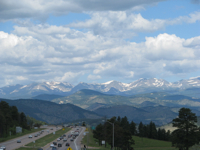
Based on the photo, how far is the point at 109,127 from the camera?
13512 cm

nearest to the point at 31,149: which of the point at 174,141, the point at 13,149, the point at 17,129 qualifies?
the point at 13,149

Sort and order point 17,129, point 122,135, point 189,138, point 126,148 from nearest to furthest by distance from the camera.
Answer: point 189,138 < point 122,135 < point 126,148 < point 17,129

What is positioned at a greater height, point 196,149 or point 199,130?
point 199,130

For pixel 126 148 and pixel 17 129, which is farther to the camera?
A: pixel 17 129

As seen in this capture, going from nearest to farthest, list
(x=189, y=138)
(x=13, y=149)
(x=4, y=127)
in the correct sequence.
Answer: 1. (x=189, y=138)
2. (x=13, y=149)
3. (x=4, y=127)

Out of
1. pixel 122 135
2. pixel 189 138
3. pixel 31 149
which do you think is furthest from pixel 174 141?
pixel 31 149

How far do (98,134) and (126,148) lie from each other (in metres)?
32.6

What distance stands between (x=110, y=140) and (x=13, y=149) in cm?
3871

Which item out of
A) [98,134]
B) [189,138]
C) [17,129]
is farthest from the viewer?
[17,129]

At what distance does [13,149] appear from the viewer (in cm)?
10862

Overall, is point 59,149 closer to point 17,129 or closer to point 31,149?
point 31,149

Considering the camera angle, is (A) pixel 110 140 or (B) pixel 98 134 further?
(B) pixel 98 134

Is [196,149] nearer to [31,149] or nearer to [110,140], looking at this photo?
[110,140]

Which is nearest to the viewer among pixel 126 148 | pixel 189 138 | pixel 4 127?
pixel 189 138
